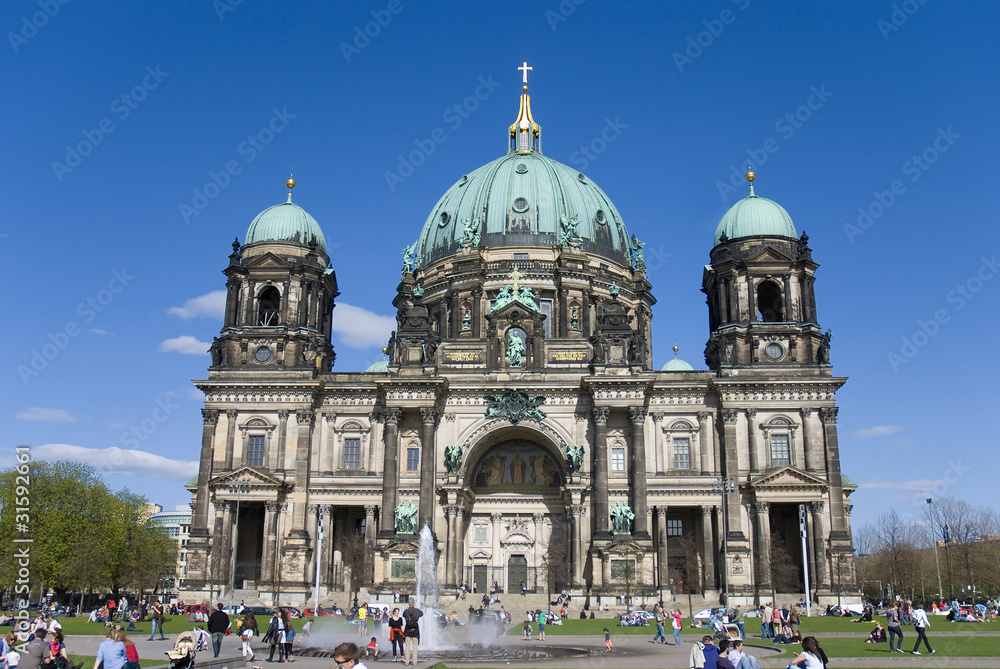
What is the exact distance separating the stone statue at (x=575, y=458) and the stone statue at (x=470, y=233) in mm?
20948

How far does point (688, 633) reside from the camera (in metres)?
40.6

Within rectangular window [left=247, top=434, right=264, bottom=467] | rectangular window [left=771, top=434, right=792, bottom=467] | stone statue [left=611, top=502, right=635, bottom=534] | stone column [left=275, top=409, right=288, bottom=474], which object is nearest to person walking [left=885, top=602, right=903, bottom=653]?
stone statue [left=611, top=502, right=635, bottom=534]

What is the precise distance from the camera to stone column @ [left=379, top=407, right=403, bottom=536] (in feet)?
196

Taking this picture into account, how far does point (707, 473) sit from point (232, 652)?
38.5 meters

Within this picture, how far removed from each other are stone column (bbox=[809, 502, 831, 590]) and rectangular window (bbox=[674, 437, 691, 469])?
817 centimetres

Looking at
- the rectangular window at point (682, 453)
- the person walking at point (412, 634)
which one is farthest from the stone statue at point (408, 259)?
the person walking at point (412, 634)

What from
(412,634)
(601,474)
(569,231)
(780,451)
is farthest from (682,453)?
(412,634)

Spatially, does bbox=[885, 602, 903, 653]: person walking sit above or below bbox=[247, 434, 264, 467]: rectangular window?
below

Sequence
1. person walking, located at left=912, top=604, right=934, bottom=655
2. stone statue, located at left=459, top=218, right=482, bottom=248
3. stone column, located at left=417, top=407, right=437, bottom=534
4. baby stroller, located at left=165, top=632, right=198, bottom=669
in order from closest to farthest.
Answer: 1. baby stroller, located at left=165, top=632, right=198, bottom=669
2. person walking, located at left=912, top=604, right=934, bottom=655
3. stone column, located at left=417, top=407, right=437, bottom=534
4. stone statue, located at left=459, top=218, right=482, bottom=248

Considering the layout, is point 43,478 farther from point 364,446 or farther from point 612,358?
point 612,358

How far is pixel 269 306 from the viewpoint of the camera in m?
68.6

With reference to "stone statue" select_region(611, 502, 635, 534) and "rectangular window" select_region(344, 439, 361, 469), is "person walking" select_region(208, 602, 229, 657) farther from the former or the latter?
"rectangular window" select_region(344, 439, 361, 469)

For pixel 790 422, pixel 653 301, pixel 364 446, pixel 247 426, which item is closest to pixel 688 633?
pixel 790 422

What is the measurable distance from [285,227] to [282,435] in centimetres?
1549
